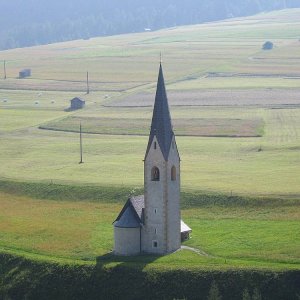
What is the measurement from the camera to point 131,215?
60594 millimetres

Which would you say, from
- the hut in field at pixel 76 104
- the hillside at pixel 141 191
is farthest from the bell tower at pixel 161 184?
the hut in field at pixel 76 104

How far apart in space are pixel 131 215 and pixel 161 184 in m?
2.82

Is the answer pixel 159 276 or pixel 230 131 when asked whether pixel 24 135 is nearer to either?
pixel 230 131

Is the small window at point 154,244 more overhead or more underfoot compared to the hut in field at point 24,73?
more underfoot

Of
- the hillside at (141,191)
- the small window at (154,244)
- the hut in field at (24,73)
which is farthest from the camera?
the hut in field at (24,73)

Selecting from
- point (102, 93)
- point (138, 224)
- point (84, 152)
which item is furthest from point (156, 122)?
point (102, 93)

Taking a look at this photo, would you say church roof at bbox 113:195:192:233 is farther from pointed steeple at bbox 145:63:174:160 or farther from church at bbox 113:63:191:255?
pointed steeple at bbox 145:63:174:160

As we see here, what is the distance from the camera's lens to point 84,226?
66188 mm

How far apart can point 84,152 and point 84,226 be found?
27.5 m

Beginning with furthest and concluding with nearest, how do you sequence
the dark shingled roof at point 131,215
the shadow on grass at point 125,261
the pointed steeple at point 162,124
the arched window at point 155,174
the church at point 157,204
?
1. the dark shingled roof at point 131,215
2. the arched window at point 155,174
3. the church at point 157,204
4. the pointed steeple at point 162,124
5. the shadow on grass at point 125,261

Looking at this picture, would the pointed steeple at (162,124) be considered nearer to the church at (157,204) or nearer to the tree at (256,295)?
the church at (157,204)

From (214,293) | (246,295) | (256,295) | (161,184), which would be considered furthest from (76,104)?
(246,295)

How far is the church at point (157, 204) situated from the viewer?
5919 cm

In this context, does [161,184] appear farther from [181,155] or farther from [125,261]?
[181,155]
